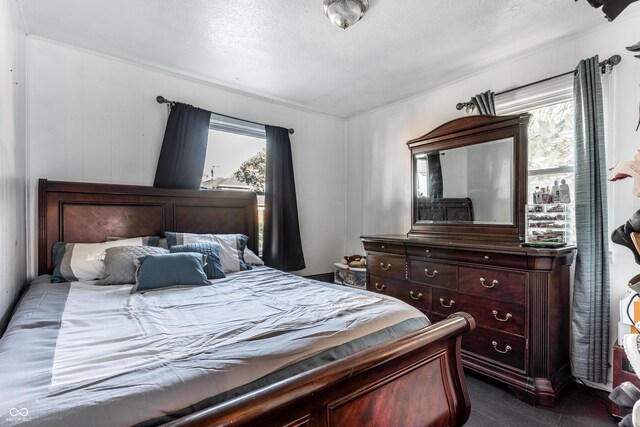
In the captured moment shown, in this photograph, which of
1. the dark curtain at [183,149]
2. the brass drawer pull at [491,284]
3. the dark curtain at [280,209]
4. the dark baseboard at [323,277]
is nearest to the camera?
the brass drawer pull at [491,284]

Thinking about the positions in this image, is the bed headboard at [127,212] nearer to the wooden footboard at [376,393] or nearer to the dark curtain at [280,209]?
the dark curtain at [280,209]

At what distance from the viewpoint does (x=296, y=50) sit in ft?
8.14

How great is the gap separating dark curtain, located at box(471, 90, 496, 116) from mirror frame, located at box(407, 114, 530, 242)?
0.10 meters

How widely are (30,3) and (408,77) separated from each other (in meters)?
2.86

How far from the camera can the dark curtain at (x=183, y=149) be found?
2.82 meters

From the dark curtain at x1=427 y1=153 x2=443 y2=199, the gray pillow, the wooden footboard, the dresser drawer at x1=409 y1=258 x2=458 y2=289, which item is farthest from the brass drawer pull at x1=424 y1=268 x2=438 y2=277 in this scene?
the gray pillow

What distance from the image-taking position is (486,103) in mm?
2676

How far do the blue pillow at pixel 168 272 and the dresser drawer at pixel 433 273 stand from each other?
5.39 feet

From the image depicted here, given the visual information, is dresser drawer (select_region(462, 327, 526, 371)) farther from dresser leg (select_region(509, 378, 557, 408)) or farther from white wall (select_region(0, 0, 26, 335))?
white wall (select_region(0, 0, 26, 335))

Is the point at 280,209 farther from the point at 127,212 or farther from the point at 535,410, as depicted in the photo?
the point at 535,410

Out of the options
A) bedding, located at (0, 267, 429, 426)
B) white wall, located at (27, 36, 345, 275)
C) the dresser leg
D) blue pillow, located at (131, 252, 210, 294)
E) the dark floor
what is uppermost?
white wall, located at (27, 36, 345, 275)

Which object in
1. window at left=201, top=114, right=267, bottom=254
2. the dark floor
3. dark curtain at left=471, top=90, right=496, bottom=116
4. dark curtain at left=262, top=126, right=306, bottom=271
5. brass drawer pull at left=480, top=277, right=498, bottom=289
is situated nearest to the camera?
the dark floor

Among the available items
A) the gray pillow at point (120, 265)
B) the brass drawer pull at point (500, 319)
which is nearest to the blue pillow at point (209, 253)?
the gray pillow at point (120, 265)

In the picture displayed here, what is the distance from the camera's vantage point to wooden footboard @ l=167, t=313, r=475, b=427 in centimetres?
74
